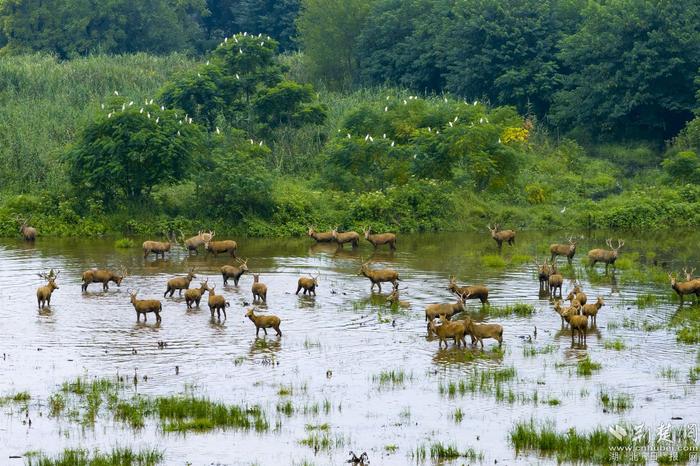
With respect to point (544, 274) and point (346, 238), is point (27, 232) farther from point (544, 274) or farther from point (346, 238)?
point (544, 274)

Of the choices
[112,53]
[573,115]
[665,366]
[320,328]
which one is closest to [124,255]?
[320,328]

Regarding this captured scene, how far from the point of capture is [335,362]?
23.7 meters

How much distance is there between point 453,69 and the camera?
60125 mm

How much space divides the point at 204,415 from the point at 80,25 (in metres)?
50.7

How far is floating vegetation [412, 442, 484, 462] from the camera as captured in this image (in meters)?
18.4

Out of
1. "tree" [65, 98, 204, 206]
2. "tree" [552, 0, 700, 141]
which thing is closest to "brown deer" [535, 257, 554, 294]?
"tree" [65, 98, 204, 206]

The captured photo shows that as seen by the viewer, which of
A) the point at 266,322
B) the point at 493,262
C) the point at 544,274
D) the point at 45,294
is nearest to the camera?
the point at 266,322

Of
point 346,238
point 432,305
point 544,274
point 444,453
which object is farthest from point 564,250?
point 444,453

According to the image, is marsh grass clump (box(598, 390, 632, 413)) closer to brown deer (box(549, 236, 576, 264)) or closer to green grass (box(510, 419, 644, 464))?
green grass (box(510, 419, 644, 464))

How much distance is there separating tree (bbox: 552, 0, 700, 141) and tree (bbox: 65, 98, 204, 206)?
20.6 metres

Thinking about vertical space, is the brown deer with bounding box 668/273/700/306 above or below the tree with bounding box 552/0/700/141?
below

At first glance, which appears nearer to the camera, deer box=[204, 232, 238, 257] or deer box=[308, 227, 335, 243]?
deer box=[204, 232, 238, 257]

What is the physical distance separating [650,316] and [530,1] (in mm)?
34385

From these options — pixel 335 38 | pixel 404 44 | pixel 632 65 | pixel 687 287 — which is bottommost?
pixel 687 287
